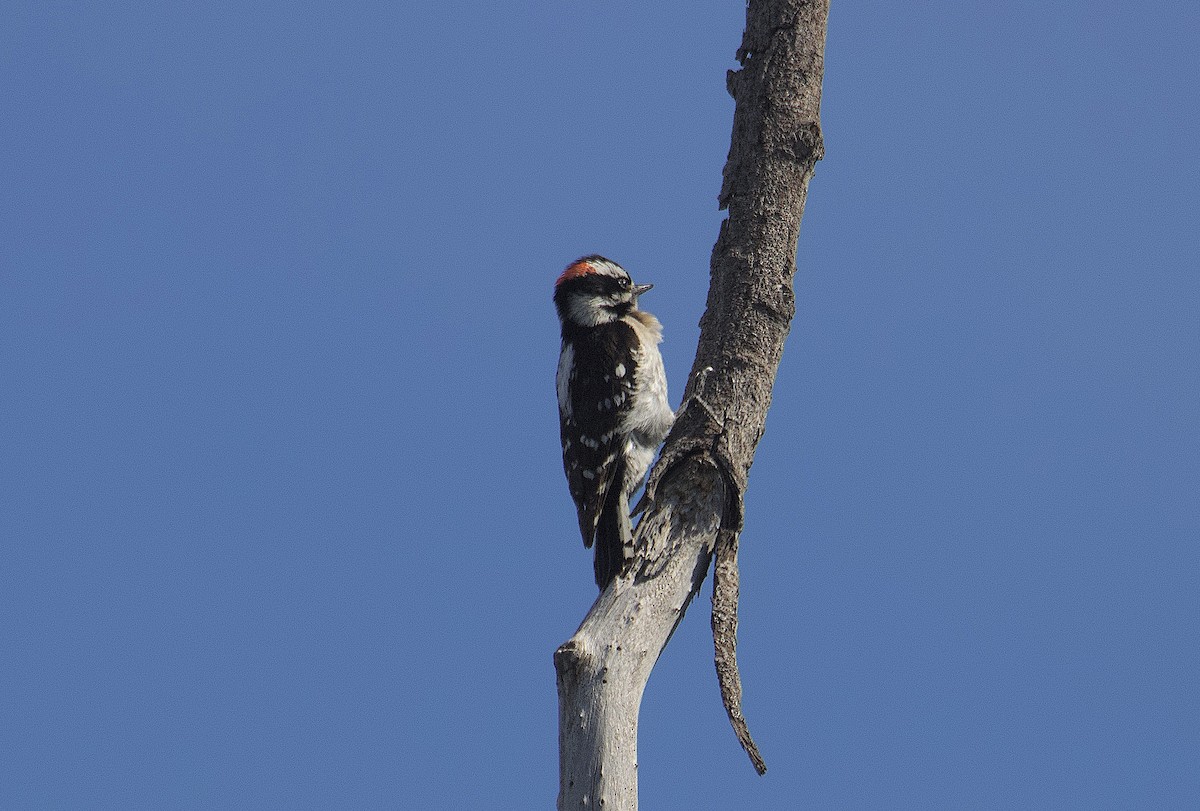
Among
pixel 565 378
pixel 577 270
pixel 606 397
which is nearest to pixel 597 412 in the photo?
pixel 606 397

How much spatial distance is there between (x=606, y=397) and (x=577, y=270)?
0.85 meters

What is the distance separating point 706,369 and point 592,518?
957 mm

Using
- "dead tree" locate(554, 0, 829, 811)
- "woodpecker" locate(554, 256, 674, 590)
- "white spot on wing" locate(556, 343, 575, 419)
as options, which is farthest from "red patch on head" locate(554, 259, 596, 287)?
"dead tree" locate(554, 0, 829, 811)

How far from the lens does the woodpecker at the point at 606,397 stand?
5.44 meters

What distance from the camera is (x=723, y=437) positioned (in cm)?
447

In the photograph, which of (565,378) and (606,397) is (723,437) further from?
(565,378)

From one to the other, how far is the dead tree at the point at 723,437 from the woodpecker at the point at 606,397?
80 cm

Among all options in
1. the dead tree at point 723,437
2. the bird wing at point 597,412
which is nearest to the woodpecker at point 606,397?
the bird wing at point 597,412

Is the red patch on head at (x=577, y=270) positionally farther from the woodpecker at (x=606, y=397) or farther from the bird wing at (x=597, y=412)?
the bird wing at (x=597, y=412)

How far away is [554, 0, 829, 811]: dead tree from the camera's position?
12.3ft

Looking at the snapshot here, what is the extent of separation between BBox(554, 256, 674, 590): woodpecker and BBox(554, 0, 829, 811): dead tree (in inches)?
31.6

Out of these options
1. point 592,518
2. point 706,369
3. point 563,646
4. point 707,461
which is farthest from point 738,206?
point 563,646

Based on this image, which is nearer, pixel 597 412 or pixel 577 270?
pixel 597 412

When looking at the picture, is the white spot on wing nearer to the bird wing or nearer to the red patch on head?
the bird wing
